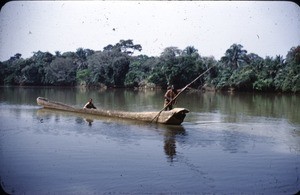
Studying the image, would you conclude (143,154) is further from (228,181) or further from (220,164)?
(228,181)

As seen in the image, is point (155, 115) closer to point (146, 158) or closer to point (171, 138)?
point (171, 138)

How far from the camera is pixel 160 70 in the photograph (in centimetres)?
4900

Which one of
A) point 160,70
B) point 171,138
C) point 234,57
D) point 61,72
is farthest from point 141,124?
point 61,72

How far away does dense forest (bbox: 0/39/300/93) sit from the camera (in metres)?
42.7

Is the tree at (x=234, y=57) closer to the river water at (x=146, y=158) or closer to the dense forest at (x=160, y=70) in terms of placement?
the dense forest at (x=160, y=70)

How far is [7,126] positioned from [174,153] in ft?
22.5

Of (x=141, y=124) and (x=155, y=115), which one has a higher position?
(x=155, y=115)

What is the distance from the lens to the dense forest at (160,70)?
1679 inches

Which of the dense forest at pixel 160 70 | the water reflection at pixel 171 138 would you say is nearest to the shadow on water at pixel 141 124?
the water reflection at pixel 171 138

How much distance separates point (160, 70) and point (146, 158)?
132 feet

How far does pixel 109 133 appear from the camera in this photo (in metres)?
12.4

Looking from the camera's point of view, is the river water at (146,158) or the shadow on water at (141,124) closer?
the river water at (146,158)

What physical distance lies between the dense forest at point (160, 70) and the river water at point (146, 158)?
2819cm

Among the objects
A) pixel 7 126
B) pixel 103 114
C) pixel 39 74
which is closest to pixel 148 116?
pixel 103 114
